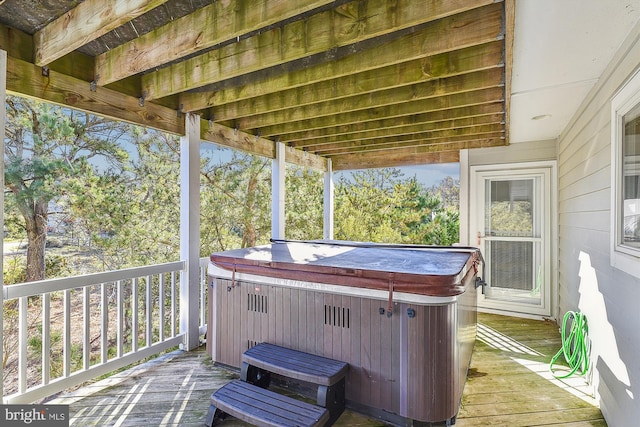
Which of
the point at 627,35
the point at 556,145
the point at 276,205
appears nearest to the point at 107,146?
the point at 276,205

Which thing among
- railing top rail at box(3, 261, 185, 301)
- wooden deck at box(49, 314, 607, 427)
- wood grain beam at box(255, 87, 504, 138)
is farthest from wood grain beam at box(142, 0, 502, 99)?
wooden deck at box(49, 314, 607, 427)

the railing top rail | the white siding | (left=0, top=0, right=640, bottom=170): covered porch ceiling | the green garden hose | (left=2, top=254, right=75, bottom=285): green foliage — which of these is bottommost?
the green garden hose

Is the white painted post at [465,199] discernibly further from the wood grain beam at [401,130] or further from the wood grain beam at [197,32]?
the wood grain beam at [197,32]

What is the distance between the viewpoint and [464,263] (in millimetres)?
2322

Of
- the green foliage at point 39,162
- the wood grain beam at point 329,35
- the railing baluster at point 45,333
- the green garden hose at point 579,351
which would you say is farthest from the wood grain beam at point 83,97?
the green garden hose at point 579,351

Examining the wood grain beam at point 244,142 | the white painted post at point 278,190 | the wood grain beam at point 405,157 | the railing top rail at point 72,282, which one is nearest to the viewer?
the railing top rail at point 72,282

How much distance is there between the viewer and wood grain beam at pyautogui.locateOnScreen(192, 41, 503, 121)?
2.15m

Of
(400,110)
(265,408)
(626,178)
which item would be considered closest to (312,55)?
(400,110)

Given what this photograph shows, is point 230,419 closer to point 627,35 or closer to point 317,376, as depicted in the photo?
point 317,376

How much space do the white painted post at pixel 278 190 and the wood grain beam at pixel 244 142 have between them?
10cm

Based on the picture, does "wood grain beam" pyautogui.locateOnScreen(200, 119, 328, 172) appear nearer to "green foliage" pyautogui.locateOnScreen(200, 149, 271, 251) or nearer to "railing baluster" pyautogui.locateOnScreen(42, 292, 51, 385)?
"railing baluster" pyautogui.locateOnScreen(42, 292, 51, 385)

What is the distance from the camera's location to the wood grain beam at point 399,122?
323 cm

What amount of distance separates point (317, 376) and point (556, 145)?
14.4 ft

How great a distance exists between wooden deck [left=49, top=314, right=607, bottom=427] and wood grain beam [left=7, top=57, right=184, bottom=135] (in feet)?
7.40
